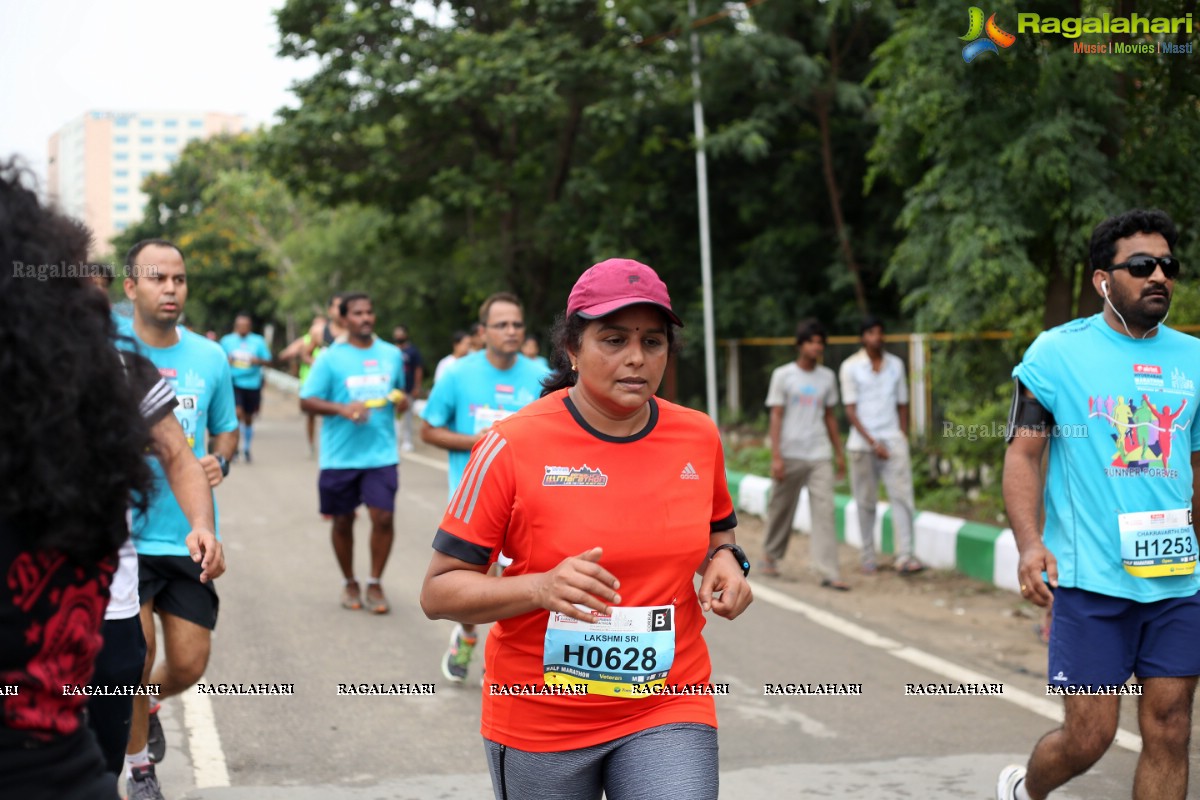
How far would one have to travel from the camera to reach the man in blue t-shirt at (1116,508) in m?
4.15

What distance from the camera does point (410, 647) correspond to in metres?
7.87

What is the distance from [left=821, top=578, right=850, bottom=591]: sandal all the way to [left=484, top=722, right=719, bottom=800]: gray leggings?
6.80 m

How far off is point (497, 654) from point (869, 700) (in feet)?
12.8

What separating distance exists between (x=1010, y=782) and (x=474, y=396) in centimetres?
390

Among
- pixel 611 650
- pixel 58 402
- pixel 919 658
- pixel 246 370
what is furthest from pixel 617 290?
pixel 246 370

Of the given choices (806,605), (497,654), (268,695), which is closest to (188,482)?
(497,654)

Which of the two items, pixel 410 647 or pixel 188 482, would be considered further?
pixel 410 647

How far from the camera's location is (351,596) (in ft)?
29.8

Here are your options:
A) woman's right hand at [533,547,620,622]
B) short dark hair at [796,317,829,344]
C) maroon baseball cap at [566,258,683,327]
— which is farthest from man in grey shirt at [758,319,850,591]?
woman's right hand at [533,547,620,622]

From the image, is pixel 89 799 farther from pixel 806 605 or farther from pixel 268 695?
pixel 806 605

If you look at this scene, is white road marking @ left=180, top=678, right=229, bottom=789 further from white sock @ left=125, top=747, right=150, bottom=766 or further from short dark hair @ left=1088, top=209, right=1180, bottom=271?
short dark hair @ left=1088, top=209, right=1180, bottom=271

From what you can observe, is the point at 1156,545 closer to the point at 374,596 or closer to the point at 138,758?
the point at 138,758

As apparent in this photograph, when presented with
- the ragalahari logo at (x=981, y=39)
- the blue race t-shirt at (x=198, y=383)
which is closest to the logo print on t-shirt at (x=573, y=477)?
the blue race t-shirt at (x=198, y=383)

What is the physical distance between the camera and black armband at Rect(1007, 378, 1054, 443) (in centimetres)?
438
